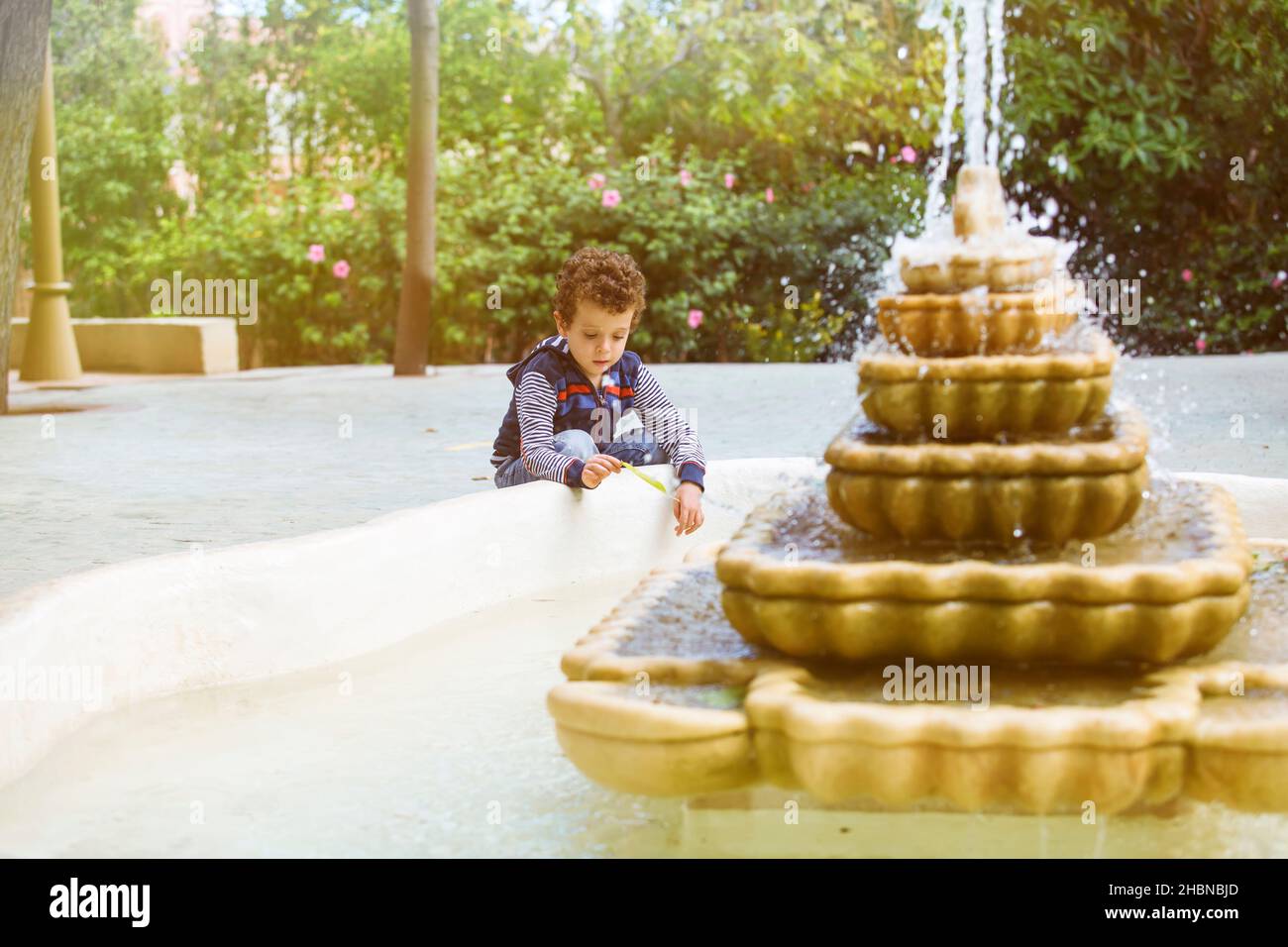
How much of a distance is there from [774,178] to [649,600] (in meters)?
12.6

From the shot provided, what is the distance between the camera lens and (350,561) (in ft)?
11.6

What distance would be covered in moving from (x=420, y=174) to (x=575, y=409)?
769 cm

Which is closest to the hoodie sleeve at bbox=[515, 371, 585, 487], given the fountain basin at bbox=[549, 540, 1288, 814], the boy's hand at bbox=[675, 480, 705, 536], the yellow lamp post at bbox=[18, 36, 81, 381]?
the boy's hand at bbox=[675, 480, 705, 536]

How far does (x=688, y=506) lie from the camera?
14.3 feet

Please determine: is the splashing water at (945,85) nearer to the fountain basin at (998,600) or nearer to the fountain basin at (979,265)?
the fountain basin at (979,265)

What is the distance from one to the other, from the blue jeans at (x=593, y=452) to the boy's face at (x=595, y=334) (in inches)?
8.5

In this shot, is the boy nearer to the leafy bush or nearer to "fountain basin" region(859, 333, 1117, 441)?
"fountain basin" region(859, 333, 1117, 441)

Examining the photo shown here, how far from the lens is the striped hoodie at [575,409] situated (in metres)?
4.43

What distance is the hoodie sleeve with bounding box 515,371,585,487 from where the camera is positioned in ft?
14.0

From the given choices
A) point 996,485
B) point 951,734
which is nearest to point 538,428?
point 996,485

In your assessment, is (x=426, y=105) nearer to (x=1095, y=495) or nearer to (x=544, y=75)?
(x=544, y=75)

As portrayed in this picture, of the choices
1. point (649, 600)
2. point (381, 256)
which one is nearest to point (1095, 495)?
point (649, 600)

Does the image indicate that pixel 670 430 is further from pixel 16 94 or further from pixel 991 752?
pixel 16 94

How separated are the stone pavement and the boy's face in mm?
397
